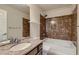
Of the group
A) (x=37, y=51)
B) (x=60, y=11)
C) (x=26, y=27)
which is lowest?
(x=37, y=51)

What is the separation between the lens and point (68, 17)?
1224 millimetres

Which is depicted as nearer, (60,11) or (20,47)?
(20,47)

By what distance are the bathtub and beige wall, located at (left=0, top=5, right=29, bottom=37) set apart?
377 mm

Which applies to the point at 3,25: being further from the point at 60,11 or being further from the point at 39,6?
the point at 60,11

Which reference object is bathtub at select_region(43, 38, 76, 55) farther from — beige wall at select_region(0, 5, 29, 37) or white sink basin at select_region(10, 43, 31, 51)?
beige wall at select_region(0, 5, 29, 37)

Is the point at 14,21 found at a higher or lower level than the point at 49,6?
lower

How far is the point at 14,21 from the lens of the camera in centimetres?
121

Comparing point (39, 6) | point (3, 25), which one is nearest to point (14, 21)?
point (3, 25)

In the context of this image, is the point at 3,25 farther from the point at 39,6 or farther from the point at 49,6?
the point at 49,6

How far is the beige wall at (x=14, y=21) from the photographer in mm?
1179

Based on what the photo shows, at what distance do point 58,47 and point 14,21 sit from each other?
0.66m

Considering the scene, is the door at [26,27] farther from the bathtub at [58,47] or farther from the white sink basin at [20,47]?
the bathtub at [58,47]
